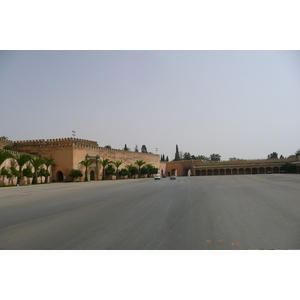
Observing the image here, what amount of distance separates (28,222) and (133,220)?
9.87 ft

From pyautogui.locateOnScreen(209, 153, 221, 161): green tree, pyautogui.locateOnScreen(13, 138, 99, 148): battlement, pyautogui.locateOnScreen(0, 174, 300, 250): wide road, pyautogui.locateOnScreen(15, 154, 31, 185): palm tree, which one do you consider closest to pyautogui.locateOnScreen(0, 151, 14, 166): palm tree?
pyautogui.locateOnScreen(15, 154, 31, 185): palm tree

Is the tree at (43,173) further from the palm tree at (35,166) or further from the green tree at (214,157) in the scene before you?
the green tree at (214,157)

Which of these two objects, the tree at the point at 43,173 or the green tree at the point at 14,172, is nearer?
the green tree at the point at 14,172

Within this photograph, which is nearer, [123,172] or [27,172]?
[27,172]

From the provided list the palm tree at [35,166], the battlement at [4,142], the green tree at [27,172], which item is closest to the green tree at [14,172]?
the green tree at [27,172]

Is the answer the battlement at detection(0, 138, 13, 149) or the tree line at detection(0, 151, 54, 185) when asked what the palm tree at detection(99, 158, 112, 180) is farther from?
the battlement at detection(0, 138, 13, 149)

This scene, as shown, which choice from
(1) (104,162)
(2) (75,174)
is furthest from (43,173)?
(1) (104,162)

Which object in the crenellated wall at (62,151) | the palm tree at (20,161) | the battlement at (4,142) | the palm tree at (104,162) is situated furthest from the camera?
the palm tree at (104,162)

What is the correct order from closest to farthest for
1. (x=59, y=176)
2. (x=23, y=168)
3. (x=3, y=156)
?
(x=3, y=156)
(x=23, y=168)
(x=59, y=176)

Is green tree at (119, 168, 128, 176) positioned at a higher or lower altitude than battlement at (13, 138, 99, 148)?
lower

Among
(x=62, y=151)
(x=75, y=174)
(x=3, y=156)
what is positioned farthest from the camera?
(x=62, y=151)

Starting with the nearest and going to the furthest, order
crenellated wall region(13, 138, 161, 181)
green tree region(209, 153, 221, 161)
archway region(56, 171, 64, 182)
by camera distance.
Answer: crenellated wall region(13, 138, 161, 181), archway region(56, 171, 64, 182), green tree region(209, 153, 221, 161)

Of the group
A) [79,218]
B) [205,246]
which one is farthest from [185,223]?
[79,218]

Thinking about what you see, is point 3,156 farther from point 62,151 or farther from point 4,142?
point 4,142
